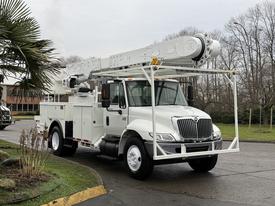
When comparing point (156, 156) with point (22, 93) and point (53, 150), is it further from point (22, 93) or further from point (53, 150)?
point (53, 150)

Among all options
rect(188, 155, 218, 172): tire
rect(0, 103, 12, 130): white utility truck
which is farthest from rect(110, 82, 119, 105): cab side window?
rect(0, 103, 12, 130): white utility truck

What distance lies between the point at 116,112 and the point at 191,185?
3090 millimetres

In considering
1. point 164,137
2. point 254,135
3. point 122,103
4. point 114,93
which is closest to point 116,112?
point 122,103

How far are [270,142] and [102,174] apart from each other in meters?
13.5

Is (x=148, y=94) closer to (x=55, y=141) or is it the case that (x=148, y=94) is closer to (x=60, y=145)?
(x=60, y=145)

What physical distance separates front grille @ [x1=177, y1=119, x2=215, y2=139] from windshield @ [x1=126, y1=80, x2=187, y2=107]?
4.58ft

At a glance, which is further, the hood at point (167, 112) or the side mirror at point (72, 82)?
the side mirror at point (72, 82)

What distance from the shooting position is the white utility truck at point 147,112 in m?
9.66

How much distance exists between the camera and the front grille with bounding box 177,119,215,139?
32.1 ft

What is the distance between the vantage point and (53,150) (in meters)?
14.2

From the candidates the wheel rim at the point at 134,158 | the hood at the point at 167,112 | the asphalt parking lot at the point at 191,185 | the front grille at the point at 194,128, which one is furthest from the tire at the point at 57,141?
the front grille at the point at 194,128

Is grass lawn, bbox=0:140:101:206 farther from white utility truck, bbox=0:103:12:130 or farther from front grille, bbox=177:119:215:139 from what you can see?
white utility truck, bbox=0:103:12:130

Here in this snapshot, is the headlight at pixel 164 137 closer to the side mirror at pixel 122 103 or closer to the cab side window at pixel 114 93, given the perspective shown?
the side mirror at pixel 122 103

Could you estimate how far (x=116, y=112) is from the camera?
1130cm
